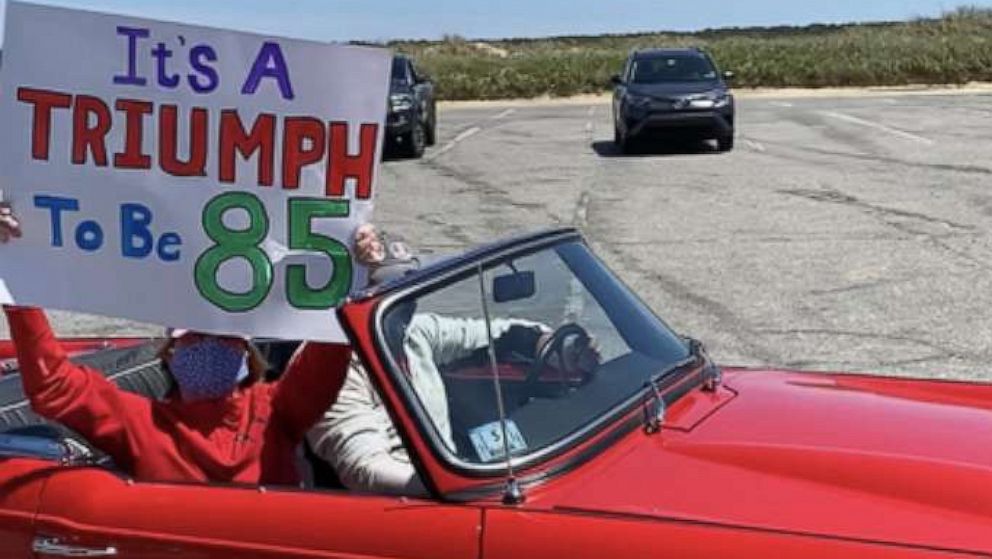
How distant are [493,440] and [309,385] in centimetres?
58

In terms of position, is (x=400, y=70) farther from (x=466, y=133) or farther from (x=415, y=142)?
(x=466, y=133)

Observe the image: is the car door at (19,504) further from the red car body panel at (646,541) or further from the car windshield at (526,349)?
the red car body panel at (646,541)

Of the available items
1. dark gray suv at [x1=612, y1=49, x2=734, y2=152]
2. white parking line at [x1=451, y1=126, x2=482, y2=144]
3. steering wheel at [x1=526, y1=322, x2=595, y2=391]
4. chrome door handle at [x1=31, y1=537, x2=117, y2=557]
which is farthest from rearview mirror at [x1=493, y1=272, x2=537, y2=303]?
white parking line at [x1=451, y1=126, x2=482, y2=144]

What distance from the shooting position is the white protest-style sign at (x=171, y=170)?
3332 mm

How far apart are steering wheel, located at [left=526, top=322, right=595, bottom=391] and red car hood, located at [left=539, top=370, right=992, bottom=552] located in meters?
0.29

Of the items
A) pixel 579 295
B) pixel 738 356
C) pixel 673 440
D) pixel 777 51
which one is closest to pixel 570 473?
pixel 673 440

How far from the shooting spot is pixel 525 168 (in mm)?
19344

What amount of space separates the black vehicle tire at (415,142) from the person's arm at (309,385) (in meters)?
17.5

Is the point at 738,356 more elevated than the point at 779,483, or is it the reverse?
the point at 779,483

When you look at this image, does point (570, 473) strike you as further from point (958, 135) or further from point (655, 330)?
point (958, 135)

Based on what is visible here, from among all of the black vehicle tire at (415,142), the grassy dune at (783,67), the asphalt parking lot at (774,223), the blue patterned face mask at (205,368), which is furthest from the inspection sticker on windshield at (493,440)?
the grassy dune at (783,67)

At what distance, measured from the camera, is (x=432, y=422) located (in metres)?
3.02

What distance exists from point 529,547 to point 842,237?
31.3ft

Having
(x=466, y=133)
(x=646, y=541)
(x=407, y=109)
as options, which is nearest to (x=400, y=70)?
(x=407, y=109)
